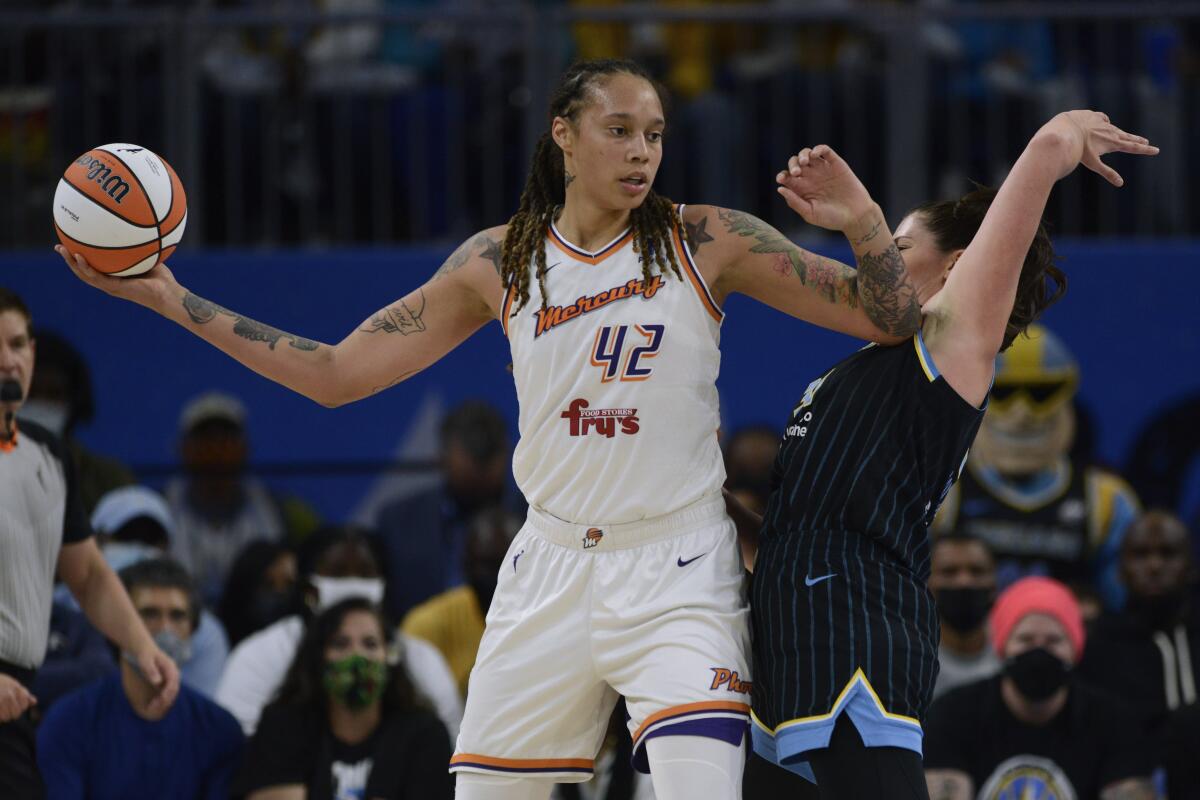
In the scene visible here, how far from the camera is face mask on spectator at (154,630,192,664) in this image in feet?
24.7

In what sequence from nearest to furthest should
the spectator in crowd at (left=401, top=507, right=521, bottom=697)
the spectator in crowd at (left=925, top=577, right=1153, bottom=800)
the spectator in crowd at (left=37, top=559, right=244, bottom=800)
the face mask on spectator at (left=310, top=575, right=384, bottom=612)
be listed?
the spectator in crowd at (left=37, top=559, right=244, bottom=800)
the spectator in crowd at (left=925, top=577, right=1153, bottom=800)
the face mask on spectator at (left=310, top=575, right=384, bottom=612)
the spectator in crowd at (left=401, top=507, right=521, bottom=697)

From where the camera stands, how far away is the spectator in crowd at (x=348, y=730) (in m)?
7.16

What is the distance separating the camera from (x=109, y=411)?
10.0 metres

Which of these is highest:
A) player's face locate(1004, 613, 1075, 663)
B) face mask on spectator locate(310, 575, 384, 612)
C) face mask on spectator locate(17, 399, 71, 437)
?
face mask on spectator locate(17, 399, 71, 437)

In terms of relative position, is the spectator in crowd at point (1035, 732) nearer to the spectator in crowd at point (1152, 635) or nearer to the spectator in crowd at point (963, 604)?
the spectator in crowd at point (963, 604)

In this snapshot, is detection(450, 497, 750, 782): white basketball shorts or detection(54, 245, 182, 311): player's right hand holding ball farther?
detection(54, 245, 182, 311): player's right hand holding ball

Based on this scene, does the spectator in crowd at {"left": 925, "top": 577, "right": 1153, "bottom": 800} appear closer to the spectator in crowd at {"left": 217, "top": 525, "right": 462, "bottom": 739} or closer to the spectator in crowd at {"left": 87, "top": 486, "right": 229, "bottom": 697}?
the spectator in crowd at {"left": 217, "top": 525, "right": 462, "bottom": 739}

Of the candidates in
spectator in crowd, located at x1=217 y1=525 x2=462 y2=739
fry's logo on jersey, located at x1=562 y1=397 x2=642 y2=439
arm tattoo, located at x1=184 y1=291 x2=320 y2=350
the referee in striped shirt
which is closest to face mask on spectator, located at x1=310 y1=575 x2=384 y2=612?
spectator in crowd, located at x1=217 y1=525 x2=462 y2=739

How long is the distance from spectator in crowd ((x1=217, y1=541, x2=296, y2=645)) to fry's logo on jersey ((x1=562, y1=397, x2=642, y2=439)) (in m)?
4.52

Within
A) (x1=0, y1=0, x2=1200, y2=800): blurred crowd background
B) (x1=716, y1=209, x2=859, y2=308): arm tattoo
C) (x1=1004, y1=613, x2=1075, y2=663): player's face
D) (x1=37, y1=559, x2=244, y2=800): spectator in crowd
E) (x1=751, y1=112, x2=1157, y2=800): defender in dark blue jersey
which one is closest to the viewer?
(x1=751, y1=112, x2=1157, y2=800): defender in dark blue jersey

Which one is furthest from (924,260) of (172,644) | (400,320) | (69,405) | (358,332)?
(69,405)

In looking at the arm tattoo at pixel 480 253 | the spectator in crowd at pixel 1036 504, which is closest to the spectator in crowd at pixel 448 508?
the spectator in crowd at pixel 1036 504

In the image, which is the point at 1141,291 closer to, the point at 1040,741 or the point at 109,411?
the point at 1040,741

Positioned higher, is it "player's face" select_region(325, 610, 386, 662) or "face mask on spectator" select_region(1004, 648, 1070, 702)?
"player's face" select_region(325, 610, 386, 662)
